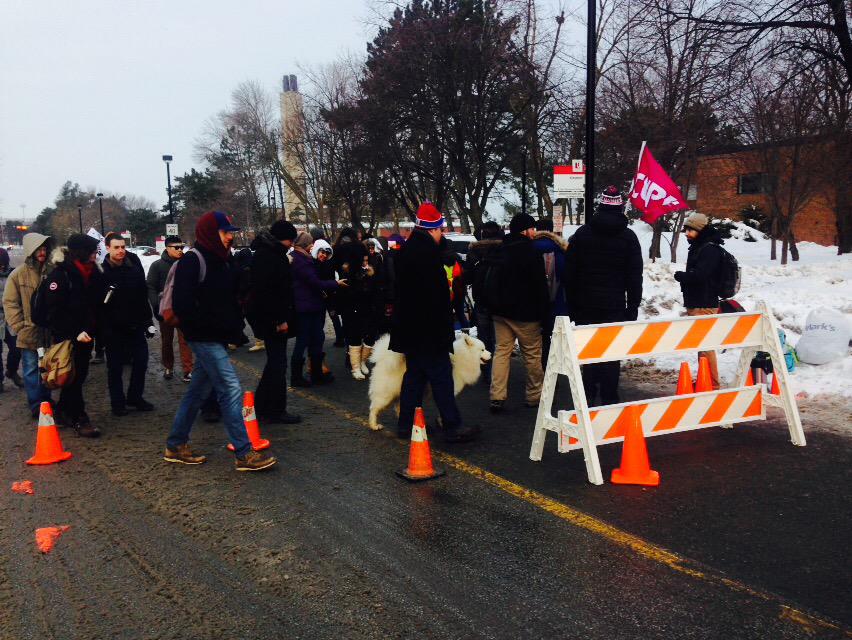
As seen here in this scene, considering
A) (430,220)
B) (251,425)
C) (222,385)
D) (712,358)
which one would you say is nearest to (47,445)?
(251,425)

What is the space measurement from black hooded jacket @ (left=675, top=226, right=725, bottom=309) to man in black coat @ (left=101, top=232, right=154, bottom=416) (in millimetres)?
6102

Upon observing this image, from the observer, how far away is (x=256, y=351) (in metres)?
12.3

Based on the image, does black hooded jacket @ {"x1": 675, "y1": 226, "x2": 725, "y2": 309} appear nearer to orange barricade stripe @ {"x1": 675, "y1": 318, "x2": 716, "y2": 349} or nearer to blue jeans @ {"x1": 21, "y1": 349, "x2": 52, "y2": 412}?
orange barricade stripe @ {"x1": 675, "y1": 318, "x2": 716, "y2": 349}

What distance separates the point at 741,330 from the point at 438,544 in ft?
11.5

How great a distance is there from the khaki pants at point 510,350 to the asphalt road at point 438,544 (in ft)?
3.45

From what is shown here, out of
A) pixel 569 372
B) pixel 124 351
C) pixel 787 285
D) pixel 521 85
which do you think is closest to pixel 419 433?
pixel 569 372

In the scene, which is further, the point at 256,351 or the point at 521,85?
the point at 521,85

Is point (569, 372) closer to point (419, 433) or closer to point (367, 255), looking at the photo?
point (419, 433)

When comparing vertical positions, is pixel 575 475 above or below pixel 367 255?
below

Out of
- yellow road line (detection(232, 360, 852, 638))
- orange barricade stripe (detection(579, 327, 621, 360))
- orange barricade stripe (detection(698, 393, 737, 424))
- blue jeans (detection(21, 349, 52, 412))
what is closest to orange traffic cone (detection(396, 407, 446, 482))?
yellow road line (detection(232, 360, 852, 638))

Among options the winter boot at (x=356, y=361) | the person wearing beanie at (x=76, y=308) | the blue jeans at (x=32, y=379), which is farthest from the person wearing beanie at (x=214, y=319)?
the winter boot at (x=356, y=361)

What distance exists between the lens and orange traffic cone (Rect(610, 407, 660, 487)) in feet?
17.0

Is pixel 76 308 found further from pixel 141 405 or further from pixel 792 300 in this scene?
pixel 792 300

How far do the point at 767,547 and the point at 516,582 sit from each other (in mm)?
1545
